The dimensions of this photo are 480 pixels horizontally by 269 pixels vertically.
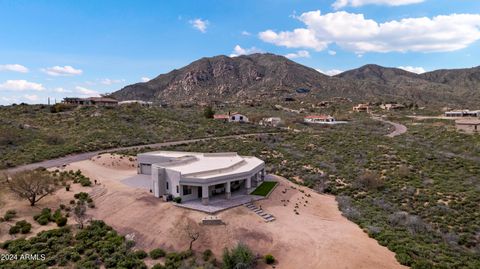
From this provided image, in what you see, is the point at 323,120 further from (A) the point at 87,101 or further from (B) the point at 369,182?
(A) the point at 87,101

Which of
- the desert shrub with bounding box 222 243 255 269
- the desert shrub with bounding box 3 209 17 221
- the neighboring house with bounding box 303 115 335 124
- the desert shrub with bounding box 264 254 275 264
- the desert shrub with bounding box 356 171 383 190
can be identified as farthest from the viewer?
the neighboring house with bounding box 303 115 335 124

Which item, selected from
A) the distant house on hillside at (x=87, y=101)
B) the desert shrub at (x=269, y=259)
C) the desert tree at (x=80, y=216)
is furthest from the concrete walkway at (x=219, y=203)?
the distant house on hillside at (x=87, y=101)

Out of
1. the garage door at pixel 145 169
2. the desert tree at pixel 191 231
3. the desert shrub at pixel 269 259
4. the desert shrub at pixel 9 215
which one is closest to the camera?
the desert shrub at pixel 269 259

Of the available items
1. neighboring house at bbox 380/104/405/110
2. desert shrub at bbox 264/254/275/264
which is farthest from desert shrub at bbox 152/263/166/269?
neighboring house at bbox 380/104/405/110

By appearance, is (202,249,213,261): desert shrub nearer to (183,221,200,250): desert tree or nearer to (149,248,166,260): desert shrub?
(183,221,200,250): desert tree

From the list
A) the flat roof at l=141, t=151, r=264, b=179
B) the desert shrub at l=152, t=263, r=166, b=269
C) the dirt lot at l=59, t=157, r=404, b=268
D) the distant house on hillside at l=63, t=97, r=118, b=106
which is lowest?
the desert shrub at l=152, t=263, r=166, b=269

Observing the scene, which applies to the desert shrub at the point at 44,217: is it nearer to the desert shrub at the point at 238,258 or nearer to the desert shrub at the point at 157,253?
the desert shrub at the point at 157,253

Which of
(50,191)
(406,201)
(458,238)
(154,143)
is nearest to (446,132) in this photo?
(406,201)
